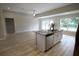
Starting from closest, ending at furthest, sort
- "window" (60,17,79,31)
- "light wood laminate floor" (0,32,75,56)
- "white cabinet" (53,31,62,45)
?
1. "window" (60,17,79,31)
2. "light wood laminate floor" (0,32,75,56)
3. "white cabinet" (53,31,62,45)

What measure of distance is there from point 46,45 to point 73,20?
3.82ft

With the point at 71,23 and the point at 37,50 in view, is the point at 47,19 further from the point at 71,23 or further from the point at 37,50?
the point at 37,50

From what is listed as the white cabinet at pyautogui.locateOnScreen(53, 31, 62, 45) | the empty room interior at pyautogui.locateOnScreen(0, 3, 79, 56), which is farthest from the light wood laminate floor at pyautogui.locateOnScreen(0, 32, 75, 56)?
the white cabinet at pyautogui.locateOnScreen(53, 31, 62, 45)

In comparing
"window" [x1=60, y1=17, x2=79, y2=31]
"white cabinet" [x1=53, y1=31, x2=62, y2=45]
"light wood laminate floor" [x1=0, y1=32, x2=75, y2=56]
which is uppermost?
"window" [x1=60, y1=17, x2=79, y2=31]

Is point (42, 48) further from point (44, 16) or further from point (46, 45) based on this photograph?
point (44, 16)

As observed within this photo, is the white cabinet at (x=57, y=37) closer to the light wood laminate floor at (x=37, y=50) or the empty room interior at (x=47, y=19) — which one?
the empty room interior at (x=47, y=19)

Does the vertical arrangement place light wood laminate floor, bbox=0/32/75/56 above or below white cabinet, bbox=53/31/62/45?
below

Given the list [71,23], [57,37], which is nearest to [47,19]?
[71,23]

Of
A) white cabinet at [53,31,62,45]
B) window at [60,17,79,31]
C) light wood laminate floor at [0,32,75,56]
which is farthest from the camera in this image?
white cabinet at [53,31,62,45]

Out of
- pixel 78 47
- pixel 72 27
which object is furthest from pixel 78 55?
pixel 72 27

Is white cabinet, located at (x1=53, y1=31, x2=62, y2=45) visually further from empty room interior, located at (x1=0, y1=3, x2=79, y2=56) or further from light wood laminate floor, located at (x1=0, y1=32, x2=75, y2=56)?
light wood laminate floor, located at (x1=0, y1=32, x2=75, y2=56)

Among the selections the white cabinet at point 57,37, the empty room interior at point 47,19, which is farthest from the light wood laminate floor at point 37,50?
the white cabinet at point 57,37

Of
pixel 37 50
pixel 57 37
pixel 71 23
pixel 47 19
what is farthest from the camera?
pixel 57 37

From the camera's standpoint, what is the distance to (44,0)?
80 cm
